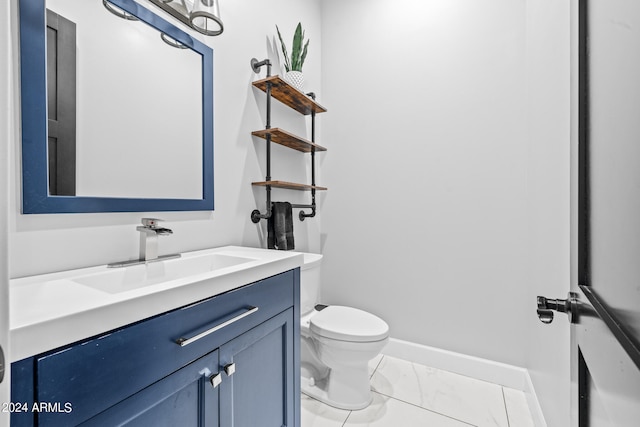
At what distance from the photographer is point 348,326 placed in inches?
60.6

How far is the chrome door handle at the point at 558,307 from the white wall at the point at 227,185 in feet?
4.04

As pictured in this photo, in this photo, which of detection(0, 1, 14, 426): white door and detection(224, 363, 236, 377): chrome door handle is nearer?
detection(0, 1, 14, 426): white door

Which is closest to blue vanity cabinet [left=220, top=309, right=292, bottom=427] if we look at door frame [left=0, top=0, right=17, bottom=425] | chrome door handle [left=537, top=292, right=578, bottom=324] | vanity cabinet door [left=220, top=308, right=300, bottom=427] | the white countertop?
vanity cabinet door [left=220, top=308, right=300, bottom=427]

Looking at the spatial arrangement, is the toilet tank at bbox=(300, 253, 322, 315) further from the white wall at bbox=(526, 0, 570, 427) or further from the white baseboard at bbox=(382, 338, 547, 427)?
the white wall at bbox=(526, 0, 570, 427)

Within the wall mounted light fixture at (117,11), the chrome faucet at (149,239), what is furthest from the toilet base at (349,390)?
the wall mounted light fixture at (117,11)

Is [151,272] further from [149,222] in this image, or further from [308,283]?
[308,283]

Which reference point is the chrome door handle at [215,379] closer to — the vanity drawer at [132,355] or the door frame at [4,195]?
the vanity drawer at [132,355]

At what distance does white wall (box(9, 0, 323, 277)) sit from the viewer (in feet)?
2.75

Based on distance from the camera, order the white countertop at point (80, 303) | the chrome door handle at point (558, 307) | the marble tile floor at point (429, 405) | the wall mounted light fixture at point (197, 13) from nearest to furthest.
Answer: the white countertop at point (80, 303) < the chrome door handle at point (558, 307) < the wall mounted light fixture at point (197, 13) < the marble tile floor at point (429, 405)

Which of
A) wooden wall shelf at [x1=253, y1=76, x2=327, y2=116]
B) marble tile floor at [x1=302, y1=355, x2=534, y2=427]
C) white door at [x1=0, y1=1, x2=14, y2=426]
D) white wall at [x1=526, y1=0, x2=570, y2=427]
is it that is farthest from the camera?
wooden wall shelf at [x1=253, y1=76, x2=327, y2=116]

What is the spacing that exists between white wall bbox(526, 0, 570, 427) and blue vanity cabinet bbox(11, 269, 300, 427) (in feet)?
3.11

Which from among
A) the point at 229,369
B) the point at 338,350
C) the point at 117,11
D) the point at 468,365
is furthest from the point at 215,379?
the point at 468,365

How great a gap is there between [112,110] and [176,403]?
0.97 meters

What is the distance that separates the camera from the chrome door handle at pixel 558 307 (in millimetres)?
580
